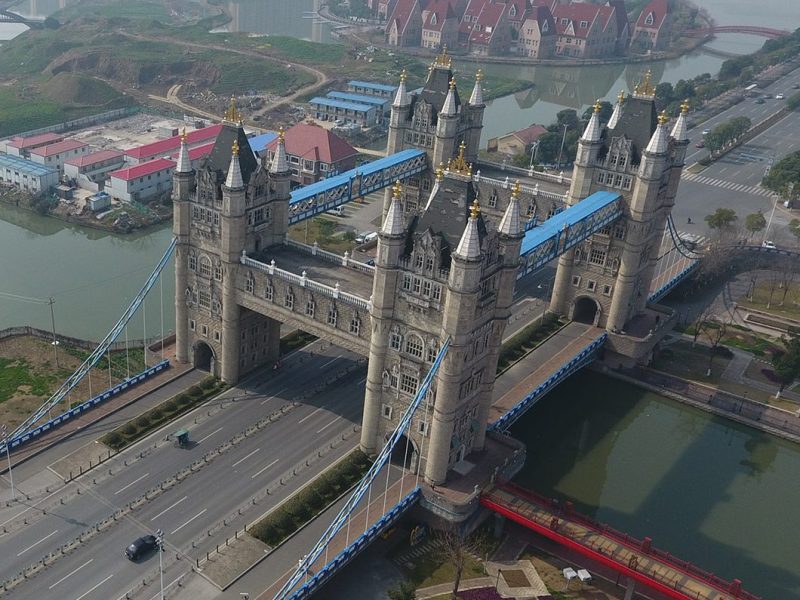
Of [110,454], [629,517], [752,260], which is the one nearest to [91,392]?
[110,454]

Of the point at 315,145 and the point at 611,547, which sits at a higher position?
the point at 315,145

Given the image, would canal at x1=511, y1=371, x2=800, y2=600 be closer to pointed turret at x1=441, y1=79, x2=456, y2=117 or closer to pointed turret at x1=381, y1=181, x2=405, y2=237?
pointed turret at x1=381, y1=181, x2=405, y2=237

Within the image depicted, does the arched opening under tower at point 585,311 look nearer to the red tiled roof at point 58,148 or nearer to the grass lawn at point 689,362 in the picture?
the grass lawn at point 689,362

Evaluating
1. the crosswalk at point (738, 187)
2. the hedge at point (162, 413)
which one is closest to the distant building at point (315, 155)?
the hedge at point (162, 413)

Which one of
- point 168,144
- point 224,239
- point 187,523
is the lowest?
point 187,523

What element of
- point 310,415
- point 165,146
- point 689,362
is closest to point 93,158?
point 165,146

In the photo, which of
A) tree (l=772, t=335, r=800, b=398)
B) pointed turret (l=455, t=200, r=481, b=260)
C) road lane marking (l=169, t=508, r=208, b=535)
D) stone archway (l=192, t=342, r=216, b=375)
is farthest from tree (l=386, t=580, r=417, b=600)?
tree (l=772, t=335, r=800, b=398)

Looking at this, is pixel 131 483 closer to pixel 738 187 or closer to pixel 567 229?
pixel 567 229
